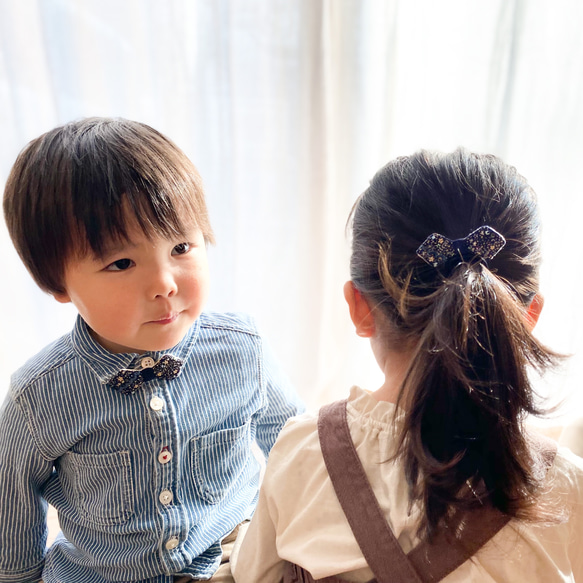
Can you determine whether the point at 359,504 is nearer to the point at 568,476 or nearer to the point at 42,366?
the point at 568,476

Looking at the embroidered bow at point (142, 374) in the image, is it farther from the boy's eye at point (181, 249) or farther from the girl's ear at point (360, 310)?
the girl's ear at point (360, 310)

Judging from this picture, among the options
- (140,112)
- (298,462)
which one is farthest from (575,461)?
(140,112)

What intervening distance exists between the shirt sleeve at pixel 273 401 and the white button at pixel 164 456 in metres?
0.22

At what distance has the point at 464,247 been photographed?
616 millimetres

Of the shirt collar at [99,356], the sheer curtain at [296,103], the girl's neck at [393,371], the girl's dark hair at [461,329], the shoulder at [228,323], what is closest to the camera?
the girl's dark hair at [461,329]

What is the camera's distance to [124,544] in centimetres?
85

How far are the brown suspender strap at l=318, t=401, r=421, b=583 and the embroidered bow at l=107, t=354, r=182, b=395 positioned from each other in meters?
0.26

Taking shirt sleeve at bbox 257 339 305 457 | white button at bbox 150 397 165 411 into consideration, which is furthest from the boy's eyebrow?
shirt sleeve at bbox 257 339 305 457

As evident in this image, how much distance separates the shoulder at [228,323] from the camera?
3.10 feet

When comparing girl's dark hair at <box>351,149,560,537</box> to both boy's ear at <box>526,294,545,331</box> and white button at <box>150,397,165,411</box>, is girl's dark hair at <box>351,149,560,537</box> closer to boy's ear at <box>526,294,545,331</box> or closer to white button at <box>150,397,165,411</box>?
boy's ear at <box>526,294,545,331</box>

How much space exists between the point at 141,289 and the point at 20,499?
0.41 m

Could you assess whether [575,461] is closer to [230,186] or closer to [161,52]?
[230,186]

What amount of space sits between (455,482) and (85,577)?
0.63m

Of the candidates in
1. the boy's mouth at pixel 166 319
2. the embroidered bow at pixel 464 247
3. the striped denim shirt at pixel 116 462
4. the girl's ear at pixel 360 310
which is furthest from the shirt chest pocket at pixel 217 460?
the embroidered bow at pixel 464 247
